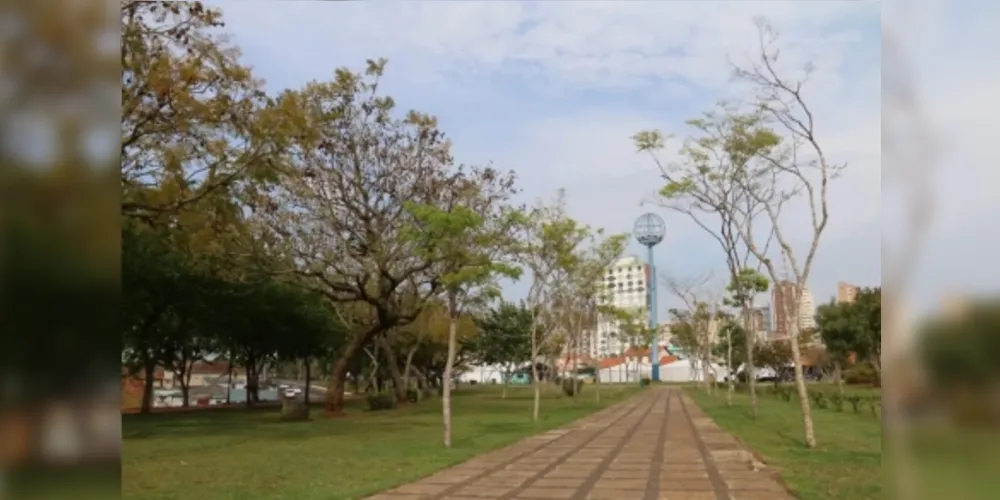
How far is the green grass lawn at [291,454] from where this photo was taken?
8.69 meters

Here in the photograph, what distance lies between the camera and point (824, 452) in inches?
462

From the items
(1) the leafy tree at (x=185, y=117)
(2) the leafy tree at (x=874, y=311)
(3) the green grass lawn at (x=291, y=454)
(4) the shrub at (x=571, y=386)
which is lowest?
(4) the shrub at (x=571, y=386)

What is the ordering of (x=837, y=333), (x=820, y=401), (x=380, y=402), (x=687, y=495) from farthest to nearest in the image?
(x=837, y=333) → (x=380, y=402) → (x=820, y=401) → (x=687, y=495)

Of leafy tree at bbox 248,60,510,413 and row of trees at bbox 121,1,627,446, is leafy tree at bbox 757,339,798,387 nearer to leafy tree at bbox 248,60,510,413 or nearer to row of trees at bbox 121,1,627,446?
row of trees at bbox 121,1,627,446

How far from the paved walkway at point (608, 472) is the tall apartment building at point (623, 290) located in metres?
14.7

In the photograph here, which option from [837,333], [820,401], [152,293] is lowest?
[820,401]

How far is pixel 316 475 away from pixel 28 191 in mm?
7672

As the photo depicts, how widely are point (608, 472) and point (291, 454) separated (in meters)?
5.17

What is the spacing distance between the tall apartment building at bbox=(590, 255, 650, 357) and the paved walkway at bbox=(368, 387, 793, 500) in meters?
14.7

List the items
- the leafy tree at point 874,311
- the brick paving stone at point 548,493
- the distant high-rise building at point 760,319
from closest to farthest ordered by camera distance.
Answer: the leafy tree at point 874,311, the brick paving stone at point 548,493, the distant high-rise building at point 760,319

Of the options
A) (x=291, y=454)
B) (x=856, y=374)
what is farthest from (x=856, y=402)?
(x=291, y=454)

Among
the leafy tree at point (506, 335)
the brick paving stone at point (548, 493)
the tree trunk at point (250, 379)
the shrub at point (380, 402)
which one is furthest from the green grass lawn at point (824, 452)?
the leafy tree at point (506, 335)

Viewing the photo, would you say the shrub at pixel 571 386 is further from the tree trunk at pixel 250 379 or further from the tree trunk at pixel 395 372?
the tree trunk at pixel 250 379

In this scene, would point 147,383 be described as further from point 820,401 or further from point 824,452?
point 824,452
